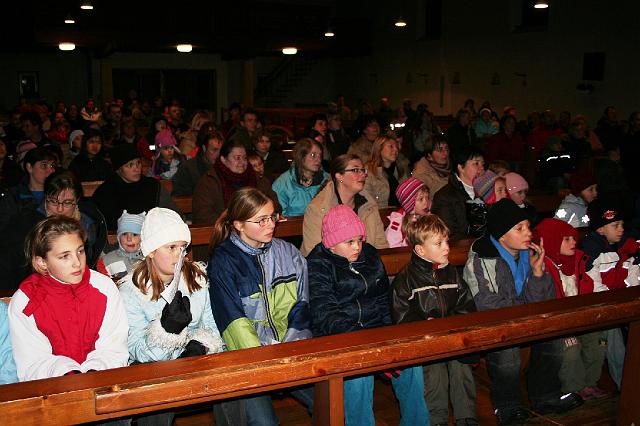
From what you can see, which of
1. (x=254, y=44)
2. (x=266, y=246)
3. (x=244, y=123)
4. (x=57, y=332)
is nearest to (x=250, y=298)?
(x=266, y=246)

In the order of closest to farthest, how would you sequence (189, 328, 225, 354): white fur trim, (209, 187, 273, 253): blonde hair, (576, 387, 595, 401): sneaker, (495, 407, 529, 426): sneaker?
(189, 328, 225, 354): white fur trim < (209, 187, 273, 253): blonde hair < (495, 407, 529, 426): sneaker < (576, 387, 595, 401): sneaker

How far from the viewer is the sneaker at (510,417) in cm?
373

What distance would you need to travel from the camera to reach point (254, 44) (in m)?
18.9

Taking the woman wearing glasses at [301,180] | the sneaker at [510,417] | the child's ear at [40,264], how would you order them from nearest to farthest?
the child's ear at [40,264], the sneaker at [510,417], the woman wearing glasses at [301,180]

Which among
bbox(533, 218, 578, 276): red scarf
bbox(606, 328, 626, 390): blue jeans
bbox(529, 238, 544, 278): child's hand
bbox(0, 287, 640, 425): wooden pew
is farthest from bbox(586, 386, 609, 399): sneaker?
bbox(0, 287, 640, 425): wooden pew

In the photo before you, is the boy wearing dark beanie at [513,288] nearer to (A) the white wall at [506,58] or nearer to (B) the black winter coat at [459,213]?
(B) the black winter coat at [459,213]

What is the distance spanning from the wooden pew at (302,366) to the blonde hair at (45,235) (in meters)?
0.94

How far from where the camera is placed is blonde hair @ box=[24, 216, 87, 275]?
3.00 metres

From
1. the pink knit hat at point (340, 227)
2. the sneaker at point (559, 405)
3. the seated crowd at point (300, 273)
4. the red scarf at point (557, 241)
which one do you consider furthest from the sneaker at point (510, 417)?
the pink knit hat at point (340, 227)

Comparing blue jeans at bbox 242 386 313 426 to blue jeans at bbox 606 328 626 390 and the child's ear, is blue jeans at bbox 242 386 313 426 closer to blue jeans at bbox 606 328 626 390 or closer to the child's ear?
the child's ear

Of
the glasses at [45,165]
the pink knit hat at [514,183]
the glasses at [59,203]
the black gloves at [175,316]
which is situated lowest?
the black gloves at [175,316]

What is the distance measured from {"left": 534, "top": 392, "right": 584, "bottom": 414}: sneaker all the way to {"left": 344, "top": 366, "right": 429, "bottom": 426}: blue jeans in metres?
0.83

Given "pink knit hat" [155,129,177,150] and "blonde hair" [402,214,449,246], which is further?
"pink knit hat" [155,129,177,150]

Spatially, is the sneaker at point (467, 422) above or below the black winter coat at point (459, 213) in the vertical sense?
below
